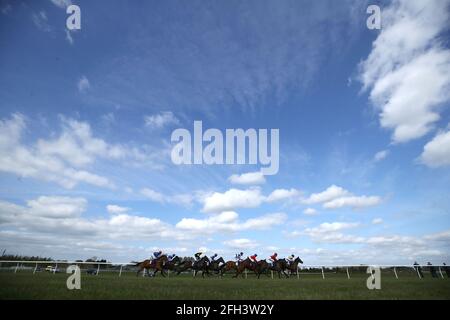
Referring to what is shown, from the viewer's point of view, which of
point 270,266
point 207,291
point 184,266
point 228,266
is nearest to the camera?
point 207,291

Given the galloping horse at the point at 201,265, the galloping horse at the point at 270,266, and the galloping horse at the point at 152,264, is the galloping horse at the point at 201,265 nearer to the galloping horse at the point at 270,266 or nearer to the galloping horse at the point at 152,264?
the galloping horse at the point at 152,264

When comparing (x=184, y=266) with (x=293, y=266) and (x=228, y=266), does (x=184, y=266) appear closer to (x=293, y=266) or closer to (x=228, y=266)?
(x=228, y=266)

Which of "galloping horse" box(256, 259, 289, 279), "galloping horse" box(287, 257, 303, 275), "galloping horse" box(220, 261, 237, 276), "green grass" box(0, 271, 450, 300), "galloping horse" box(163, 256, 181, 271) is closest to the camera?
"green grass" box(0, 271, 450, 300)

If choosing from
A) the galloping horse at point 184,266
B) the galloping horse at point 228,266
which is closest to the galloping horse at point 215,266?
the galloping horse at point 228,266

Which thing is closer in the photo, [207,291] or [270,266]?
[207,291]

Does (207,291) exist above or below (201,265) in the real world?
below

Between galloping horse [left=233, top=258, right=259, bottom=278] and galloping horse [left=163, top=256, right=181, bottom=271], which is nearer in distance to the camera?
galloping horse [left=233, top=258, right=259, bottom=278]

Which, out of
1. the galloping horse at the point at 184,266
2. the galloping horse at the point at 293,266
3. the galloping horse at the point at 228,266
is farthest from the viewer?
the galloping horse at the point at 184,266

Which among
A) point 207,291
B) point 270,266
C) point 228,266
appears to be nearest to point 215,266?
point 228,266

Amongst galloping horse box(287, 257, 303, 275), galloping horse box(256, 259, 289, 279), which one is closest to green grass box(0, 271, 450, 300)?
galloping horse box(256, 259, 289, 279)

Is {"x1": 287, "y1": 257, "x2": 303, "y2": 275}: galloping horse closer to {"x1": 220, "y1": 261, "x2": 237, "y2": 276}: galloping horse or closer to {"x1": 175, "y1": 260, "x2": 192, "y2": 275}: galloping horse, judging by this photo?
{"x1": 220, "y1": 261, "x2": 237, "y2": 276}: galloping horse
